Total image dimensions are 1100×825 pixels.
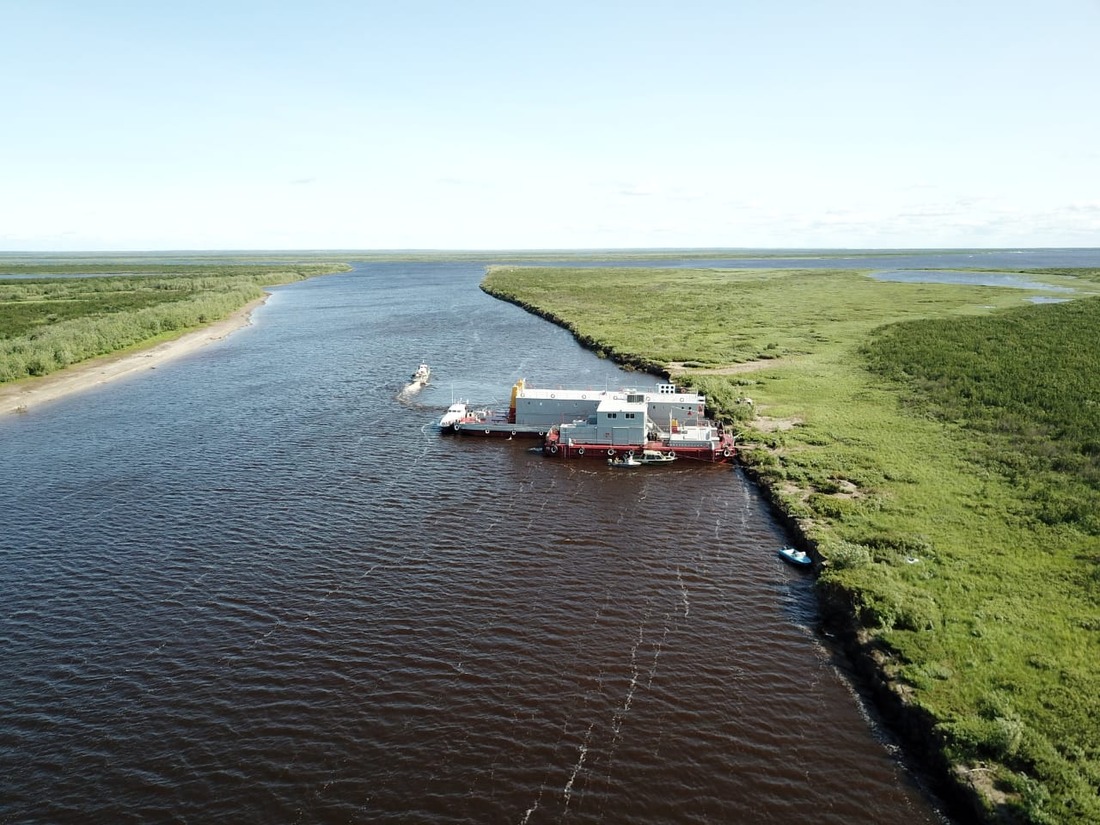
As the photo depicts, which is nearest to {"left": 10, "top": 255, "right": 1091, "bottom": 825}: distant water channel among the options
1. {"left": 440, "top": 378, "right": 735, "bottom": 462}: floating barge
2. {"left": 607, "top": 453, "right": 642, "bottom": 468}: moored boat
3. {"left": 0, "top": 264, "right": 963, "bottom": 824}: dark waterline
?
{"left": 0, "top": 264, "right": 963, "bottom": 824}: dark waterline

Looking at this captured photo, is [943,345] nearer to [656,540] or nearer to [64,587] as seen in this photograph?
[656,540]

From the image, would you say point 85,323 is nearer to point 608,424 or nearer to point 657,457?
point 608,424

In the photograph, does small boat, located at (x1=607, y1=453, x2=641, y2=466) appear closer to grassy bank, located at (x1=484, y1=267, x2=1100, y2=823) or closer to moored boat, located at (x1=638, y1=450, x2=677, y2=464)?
moored boat, located at (x1=638, y1=450, x2=677, y2=464)

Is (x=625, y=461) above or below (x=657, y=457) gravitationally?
below

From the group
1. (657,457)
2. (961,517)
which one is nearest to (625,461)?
(657,457)

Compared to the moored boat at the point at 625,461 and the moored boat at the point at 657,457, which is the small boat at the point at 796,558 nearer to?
the moored boat at the point at 657,457

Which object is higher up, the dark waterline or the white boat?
the white boat

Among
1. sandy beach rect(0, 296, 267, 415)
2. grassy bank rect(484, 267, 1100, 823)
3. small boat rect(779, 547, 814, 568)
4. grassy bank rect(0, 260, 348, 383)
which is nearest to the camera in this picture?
grassy bank rect(484, 267, 1100, 823)
